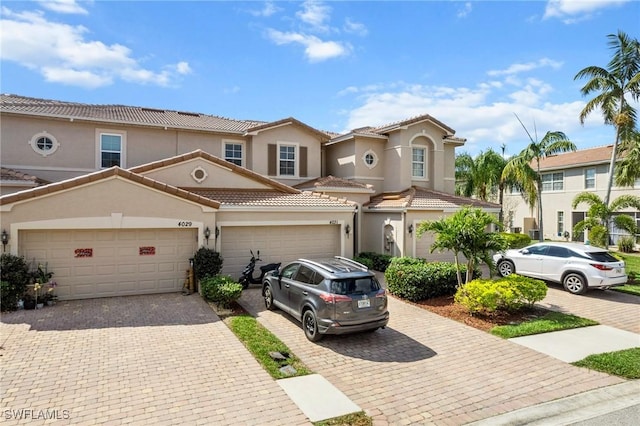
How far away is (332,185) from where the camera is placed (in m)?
18.9

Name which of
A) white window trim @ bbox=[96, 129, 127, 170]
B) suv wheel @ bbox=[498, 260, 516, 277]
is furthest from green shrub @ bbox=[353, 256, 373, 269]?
white window trim @ bbox=[96, 129, 127, 170]

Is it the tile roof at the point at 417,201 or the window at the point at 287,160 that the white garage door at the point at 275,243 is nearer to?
the tile roof at the point at 417,201

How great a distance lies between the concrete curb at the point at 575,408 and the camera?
18.6 feet

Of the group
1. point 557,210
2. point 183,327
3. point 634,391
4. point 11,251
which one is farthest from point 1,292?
point 557,210

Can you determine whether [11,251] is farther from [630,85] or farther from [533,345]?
[630,85]

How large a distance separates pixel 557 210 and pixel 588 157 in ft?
15.0

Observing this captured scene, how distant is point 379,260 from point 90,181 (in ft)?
39.6

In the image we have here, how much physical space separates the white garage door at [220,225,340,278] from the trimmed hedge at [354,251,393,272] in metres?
2.15

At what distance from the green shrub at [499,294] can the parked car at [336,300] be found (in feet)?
10.6

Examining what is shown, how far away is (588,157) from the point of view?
2870 centimetres

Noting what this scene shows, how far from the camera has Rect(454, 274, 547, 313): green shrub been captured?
1025cm

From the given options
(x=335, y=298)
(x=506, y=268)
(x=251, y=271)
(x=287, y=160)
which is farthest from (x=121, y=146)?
(x=506, y=268)

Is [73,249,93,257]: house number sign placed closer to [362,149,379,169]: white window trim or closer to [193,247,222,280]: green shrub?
[193,247,222,280]: green shrub

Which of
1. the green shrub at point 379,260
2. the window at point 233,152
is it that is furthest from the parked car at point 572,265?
the window at point 233,152
